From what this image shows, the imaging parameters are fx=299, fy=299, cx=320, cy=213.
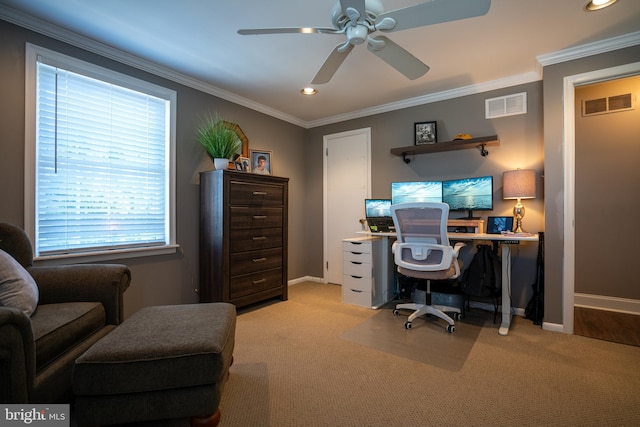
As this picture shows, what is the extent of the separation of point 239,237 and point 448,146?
2.46 metres

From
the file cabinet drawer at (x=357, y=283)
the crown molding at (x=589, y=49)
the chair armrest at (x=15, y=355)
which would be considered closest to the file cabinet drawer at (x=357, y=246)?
the file cabinet drawer at (x=357, y=283)

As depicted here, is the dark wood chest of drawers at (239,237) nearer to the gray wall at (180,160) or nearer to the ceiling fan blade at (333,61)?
the gray wall at (180,160)

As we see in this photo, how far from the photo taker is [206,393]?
130 centimetres

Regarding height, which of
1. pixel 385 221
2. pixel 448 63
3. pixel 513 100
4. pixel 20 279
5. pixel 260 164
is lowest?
pixel 20 279

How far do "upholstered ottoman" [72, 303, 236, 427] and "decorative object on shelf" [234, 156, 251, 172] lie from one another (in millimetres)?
2364

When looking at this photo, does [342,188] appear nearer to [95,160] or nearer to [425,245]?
[425,245]

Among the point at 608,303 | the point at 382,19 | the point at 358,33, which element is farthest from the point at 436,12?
the point at 608,303

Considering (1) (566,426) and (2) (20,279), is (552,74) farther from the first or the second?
(2) (20,279)

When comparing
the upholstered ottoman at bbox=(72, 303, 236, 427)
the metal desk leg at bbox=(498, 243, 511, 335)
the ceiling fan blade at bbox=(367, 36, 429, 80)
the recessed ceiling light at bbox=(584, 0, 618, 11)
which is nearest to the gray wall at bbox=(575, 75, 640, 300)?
the metal desk leg at bbox=(498, 243, 511, 335)

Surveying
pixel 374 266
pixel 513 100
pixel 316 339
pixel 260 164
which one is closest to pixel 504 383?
pixel 316 339

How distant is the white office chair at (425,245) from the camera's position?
8.13 feet

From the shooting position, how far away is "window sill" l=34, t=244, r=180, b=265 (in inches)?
88.4

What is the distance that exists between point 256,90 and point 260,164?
90 centimetres

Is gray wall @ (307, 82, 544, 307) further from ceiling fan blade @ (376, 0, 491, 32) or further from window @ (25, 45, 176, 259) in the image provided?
window @ (25, 45, 176, 259)
